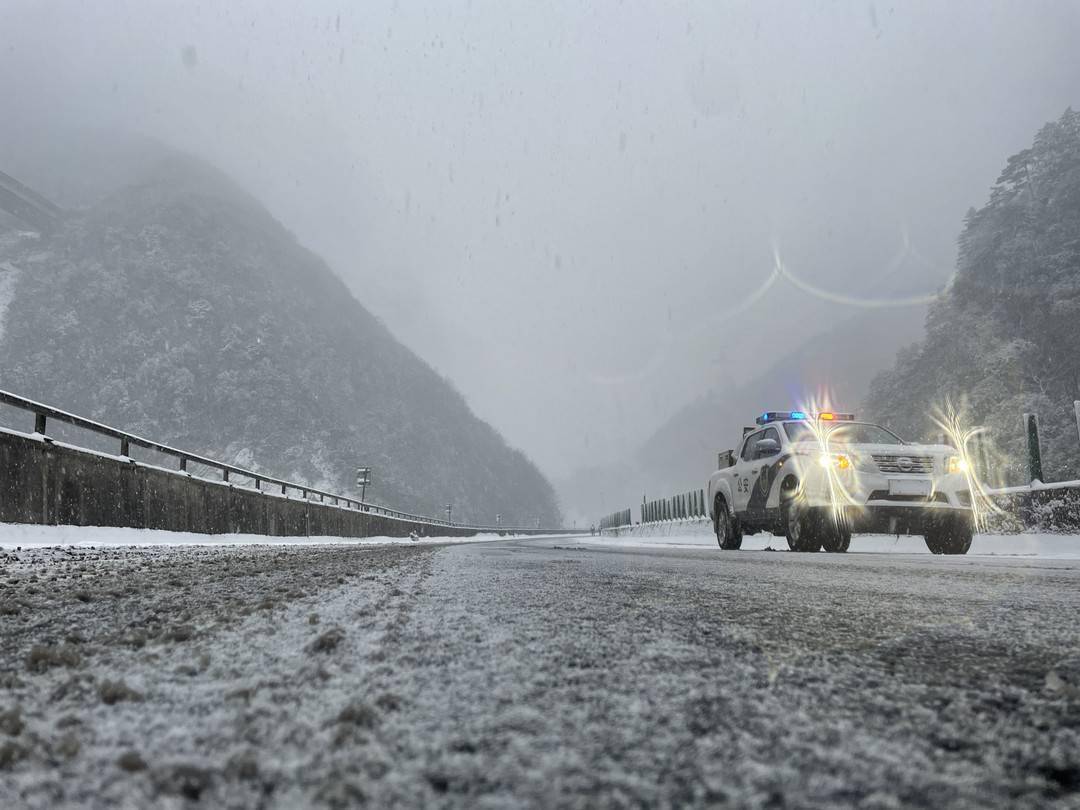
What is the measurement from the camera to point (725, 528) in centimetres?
1422

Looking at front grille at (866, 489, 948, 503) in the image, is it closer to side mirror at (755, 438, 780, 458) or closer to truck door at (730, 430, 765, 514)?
side mirror at (755, 438, 780, 458)

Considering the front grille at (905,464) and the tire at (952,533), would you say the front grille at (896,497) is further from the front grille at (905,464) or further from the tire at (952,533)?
the tire at (952,533)

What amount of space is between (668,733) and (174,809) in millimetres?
527

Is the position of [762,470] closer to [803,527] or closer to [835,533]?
[803,527]

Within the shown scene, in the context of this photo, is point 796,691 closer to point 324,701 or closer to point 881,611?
point 324,701

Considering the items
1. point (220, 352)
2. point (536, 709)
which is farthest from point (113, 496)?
point (220, 352)

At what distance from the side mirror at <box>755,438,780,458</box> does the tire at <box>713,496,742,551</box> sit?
79.7 inches

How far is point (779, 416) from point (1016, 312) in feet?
175

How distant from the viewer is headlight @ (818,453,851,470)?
388 inches

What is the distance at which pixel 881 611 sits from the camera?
7.66ft

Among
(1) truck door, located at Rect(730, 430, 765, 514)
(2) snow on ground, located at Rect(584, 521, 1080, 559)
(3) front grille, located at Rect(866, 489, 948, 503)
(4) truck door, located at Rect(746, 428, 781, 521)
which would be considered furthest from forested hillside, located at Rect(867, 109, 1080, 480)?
(3) front grille, located at Rect(866, 489, 948, 503)

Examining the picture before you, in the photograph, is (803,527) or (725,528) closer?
(803,527)

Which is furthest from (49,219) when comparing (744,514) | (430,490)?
(744,514)

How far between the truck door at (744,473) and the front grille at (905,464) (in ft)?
8.24
